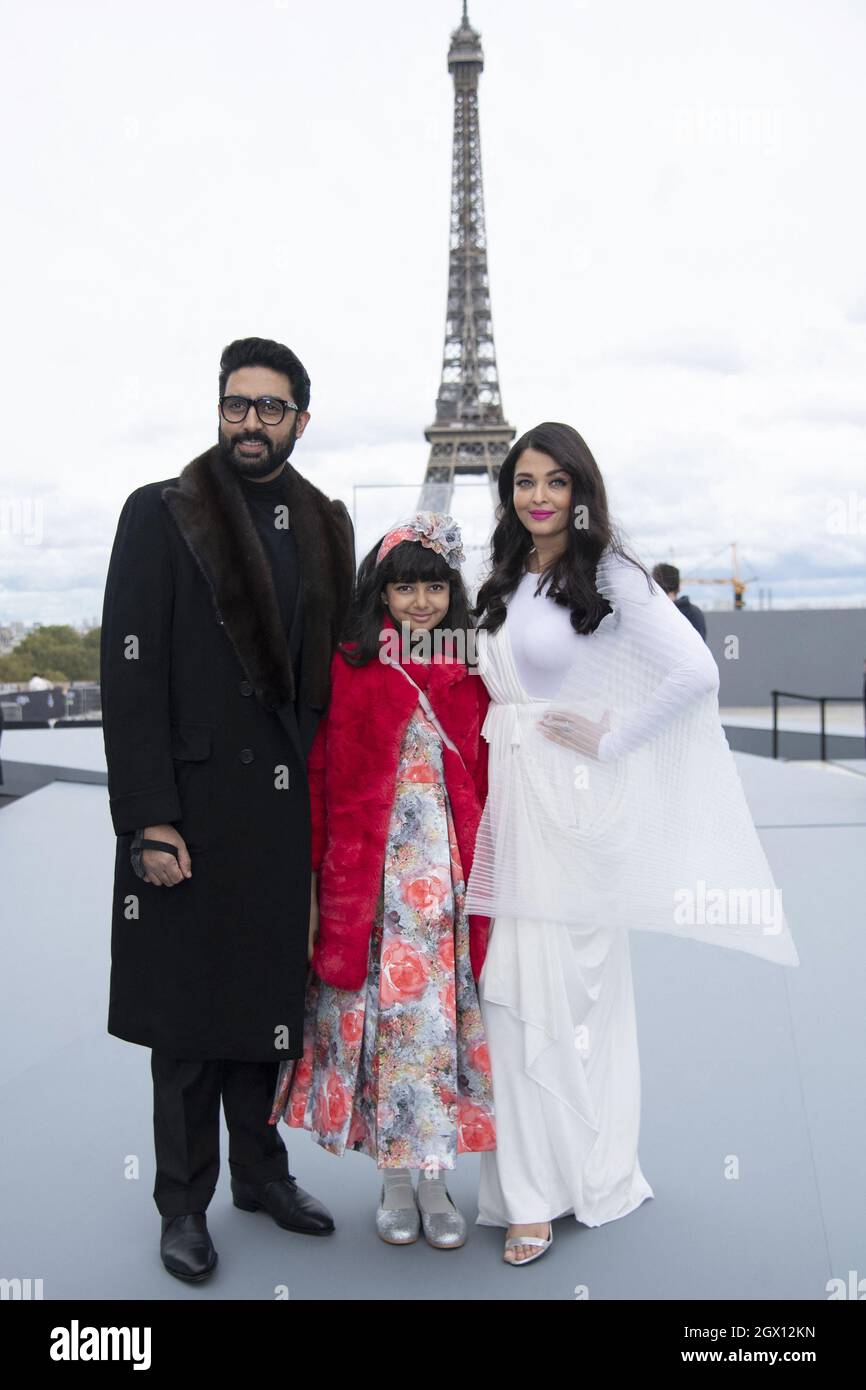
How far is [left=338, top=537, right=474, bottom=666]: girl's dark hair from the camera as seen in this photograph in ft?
7.35

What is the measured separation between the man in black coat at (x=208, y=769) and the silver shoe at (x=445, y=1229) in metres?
0.42

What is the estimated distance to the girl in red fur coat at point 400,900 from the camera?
2.16m

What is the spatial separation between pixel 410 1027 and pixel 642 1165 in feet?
2.54

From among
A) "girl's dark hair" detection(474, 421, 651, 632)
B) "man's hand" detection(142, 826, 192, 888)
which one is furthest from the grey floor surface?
"girl's dark hair" detection(474, 421, 651, 632)

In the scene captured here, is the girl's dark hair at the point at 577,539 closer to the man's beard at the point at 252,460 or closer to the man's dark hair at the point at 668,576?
the man's beard at the point at 252,460

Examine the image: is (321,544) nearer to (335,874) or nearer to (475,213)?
(335,874)

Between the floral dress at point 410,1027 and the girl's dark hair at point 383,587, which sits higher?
the girl's dark hair at point 383,587

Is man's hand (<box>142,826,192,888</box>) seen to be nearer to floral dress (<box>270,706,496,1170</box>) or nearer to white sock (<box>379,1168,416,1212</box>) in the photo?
floral dress (<box>270,706,496,1170</box>)

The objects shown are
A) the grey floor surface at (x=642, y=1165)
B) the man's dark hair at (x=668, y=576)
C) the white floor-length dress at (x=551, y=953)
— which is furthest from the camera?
the man's dark hair at (x=668, y=576)

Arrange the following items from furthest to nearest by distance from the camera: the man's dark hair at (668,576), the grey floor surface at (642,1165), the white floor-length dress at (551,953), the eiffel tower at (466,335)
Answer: the eiffel tower at (466,335) → the man's dark hair at (668,576) → the white floor-length dress at (551,953) → the grey floor surface at (642,1165)

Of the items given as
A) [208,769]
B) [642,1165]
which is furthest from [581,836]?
[642,1165]

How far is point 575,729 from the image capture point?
7.32 feet

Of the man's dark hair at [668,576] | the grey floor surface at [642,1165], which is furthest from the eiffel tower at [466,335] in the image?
the grey floor surface at [642,1165]

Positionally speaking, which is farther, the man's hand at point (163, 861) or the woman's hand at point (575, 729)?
the woman's hand at point (575, 729)
